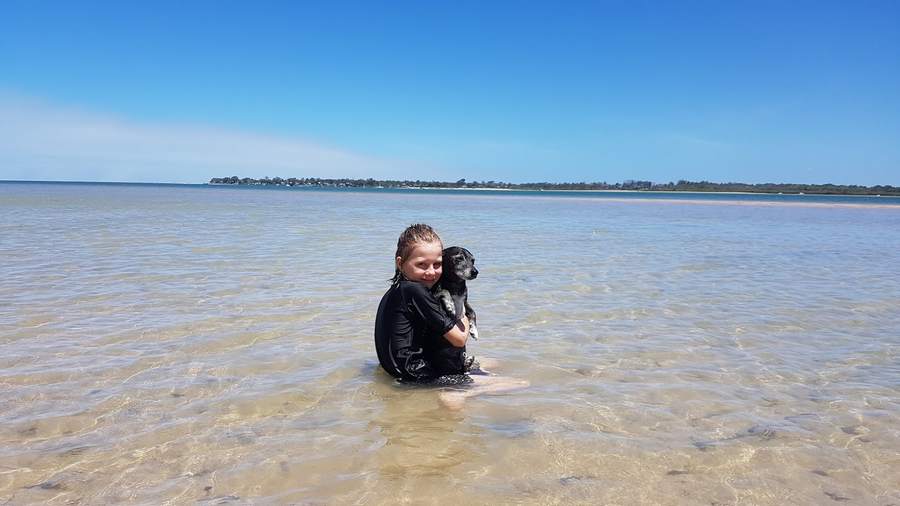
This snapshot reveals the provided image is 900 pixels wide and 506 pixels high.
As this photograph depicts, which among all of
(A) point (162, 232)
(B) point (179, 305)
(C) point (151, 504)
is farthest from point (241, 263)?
(C) point (151, 504)

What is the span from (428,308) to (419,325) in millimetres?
307

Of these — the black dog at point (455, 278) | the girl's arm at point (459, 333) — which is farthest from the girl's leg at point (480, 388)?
the black dog at point (455, 278)

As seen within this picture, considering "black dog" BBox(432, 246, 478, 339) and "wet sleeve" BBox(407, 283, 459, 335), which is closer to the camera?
"wet sleeve" BBox(407, 283, 459, 335)

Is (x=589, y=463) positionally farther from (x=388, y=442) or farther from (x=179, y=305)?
(x=179, y=305)

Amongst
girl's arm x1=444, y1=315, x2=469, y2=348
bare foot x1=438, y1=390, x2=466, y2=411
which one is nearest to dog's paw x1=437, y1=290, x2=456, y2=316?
girl's arm x1=444, y1=315, x2=469, y2=348

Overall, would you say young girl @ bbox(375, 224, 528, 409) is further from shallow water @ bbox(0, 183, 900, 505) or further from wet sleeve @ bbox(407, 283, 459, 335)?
shallow water @ bbox(0, 183, 900, 505)

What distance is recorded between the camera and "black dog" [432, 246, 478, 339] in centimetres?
507

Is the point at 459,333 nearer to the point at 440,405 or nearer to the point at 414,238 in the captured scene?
the point at 440,405

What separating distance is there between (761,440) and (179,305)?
723cm

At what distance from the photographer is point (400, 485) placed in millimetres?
3479

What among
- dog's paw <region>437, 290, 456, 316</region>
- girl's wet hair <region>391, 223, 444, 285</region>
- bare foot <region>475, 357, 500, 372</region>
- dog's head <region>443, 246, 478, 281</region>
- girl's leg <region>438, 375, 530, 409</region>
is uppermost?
girl's wet hair <region>391, 223, 444, 285</region>

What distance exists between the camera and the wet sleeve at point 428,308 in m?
4.92

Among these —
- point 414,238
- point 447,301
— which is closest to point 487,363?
point 447,301

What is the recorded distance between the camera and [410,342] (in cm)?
527
